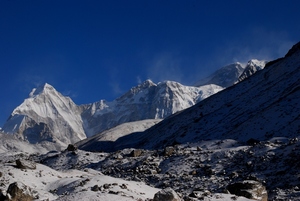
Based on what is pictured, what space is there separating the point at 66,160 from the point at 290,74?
4819 centimetres

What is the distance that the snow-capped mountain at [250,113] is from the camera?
50844 millimetres

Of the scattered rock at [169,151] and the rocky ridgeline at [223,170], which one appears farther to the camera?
the scattered rock at [169,151]

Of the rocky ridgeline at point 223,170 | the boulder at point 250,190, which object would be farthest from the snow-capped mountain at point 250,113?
the boulder at point 250,190

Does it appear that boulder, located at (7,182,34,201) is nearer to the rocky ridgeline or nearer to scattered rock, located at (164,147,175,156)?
the rocky ridgeline

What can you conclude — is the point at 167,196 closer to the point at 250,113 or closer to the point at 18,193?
the point at 18,193

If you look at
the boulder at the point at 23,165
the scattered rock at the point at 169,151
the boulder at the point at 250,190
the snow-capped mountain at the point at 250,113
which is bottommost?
the boulder at the point at 250,190

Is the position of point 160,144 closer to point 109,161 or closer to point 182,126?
point 182,126

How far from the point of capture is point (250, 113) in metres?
65.2

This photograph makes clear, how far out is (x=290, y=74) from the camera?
75.4 m

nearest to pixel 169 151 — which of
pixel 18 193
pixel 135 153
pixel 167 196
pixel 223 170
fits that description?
pixel 135 153

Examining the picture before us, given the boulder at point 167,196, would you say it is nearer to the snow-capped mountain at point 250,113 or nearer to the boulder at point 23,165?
the boulder at point 23,165

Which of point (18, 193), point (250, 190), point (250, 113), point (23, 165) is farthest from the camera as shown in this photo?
point (250, 113)

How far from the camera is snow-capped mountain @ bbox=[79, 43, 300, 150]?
50844 millimetres

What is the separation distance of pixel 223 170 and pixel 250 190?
8986 mm
